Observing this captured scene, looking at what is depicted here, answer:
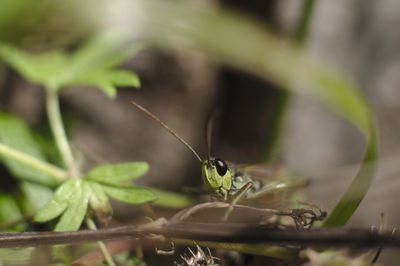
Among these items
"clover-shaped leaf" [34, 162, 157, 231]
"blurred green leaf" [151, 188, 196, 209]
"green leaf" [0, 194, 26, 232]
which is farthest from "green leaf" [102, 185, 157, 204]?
"blurred green leaf" [151, 188, 196, 209]

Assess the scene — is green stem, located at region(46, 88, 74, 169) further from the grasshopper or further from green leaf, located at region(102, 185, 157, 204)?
the grasshopper

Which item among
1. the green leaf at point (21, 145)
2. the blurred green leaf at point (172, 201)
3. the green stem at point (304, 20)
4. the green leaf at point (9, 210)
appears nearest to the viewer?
the green leaf at point (9, 210)

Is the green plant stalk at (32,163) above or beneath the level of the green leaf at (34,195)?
above

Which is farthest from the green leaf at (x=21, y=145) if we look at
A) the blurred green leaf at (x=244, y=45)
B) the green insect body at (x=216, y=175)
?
→ the blurred green leaf at (x=244, y=45)

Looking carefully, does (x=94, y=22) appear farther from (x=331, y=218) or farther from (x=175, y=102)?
(x=331, y=218)

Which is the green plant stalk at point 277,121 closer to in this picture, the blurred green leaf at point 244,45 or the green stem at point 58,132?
the blurred green leaf at point 244,45

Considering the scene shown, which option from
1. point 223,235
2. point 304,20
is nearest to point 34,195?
point 223,235

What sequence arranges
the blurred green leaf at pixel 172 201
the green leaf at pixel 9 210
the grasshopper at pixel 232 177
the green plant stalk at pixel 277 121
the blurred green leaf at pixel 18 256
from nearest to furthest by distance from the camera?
the blurred green leaf at pixel 18 256, the grasshopper at pixel 232 177, the green leaf at pixel 9 210, the blurred green leaf at pixel 172 201, the green plant stalk at pixel 277 121
